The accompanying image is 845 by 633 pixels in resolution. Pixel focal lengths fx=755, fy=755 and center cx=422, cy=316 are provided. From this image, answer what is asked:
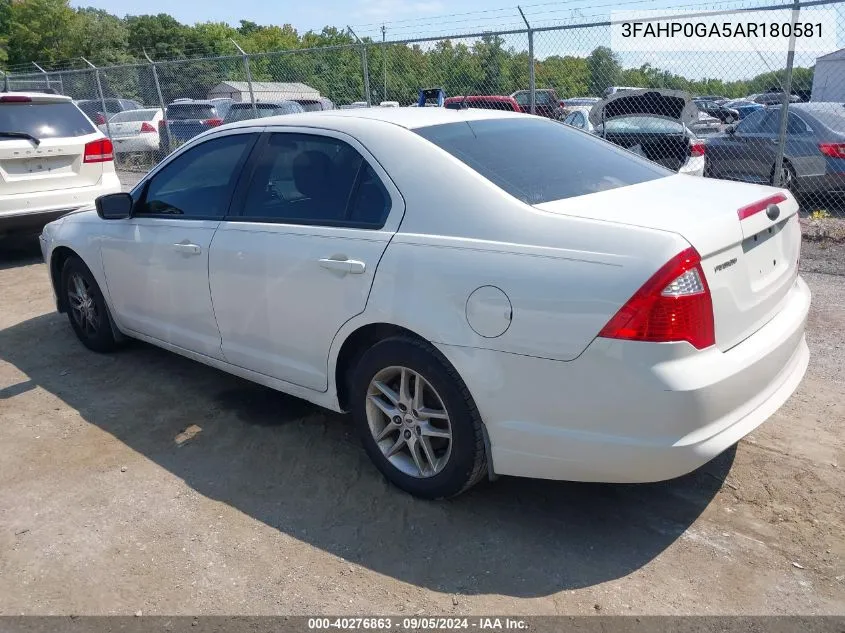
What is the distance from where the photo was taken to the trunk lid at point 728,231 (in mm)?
2713

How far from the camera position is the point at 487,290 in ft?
9.33

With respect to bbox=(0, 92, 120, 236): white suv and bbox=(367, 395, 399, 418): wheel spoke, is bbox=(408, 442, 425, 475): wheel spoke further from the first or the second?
bbox=(0, 92, 120, 236): white suv

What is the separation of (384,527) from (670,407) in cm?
131

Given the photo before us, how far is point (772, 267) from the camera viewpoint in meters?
3.09

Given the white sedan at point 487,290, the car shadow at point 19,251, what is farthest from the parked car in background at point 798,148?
the car shadow at point 19,251

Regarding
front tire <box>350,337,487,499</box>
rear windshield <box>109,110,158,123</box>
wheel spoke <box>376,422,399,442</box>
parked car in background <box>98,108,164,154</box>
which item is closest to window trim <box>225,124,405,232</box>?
front tire <box>350,337,487,499</box>

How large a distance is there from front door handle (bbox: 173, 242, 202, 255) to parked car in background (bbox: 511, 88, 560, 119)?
6.24 metres

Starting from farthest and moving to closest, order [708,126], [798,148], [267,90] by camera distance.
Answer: [267,90] → [708,126] → [798,148]

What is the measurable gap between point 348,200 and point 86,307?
2788 mm

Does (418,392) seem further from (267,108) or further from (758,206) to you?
(267,108)

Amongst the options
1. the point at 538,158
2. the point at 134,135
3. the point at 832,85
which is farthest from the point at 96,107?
the point at 538,158

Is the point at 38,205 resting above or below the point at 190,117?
below

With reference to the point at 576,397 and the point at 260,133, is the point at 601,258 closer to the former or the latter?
the point at 576,397

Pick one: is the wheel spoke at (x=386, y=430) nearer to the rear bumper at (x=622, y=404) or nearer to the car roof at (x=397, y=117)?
the rear bumper at (x=622, y=404)
